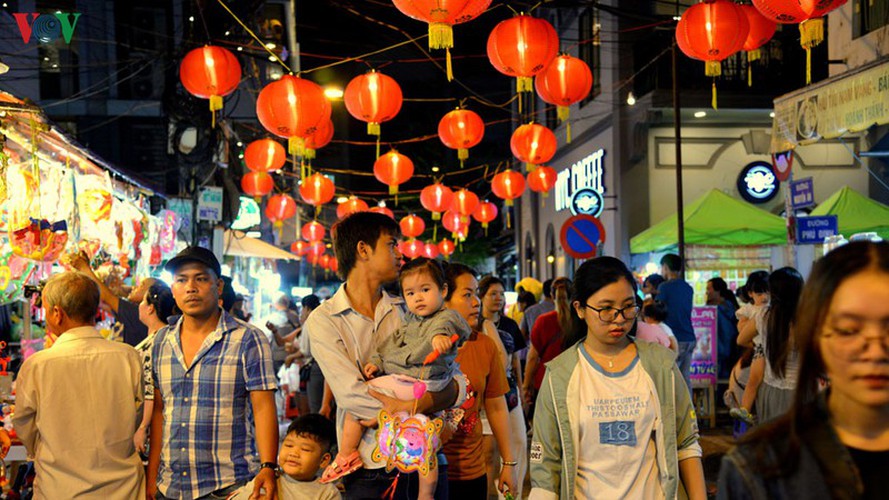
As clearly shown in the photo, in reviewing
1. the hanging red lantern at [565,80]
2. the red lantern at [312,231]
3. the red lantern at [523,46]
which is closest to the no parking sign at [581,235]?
the hanging red lantern at [565,80]

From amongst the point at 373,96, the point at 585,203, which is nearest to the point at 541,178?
the point at 585,203

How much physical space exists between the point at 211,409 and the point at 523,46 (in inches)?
287

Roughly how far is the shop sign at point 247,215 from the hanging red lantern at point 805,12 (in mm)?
16403

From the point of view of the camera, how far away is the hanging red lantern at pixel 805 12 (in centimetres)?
899

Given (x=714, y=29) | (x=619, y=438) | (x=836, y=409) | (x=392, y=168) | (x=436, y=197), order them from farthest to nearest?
(x=436, y=197) → (x=392, y=168) → (x=714, y=29) → (x=619, y=438) → (x=836, y=409)

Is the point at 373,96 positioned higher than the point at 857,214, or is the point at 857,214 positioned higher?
the point at 373,96

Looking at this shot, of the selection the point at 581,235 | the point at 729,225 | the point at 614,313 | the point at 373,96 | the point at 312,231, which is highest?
the point at 373,96

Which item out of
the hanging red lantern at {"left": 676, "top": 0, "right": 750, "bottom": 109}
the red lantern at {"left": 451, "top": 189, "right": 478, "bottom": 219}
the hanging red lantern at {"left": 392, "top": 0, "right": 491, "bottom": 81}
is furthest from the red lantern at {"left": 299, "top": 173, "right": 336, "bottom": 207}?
the hanging red lantern at {"left": 392, "top": 0, "right": 491, "bottom": 81}

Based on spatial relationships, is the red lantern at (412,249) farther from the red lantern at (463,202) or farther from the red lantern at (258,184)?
the red lantern at (258,184)

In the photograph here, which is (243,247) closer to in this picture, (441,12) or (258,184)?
(258,184)

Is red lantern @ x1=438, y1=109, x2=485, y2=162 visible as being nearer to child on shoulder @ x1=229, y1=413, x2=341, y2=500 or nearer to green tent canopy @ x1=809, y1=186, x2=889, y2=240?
green tent canopy @ x1=809, y1=186, x2=889, y2=240

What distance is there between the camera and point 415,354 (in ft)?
15.7

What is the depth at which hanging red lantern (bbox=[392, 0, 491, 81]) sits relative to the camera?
891 cm

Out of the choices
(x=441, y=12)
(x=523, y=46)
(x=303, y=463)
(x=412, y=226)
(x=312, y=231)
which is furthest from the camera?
(x=412, y=226)
